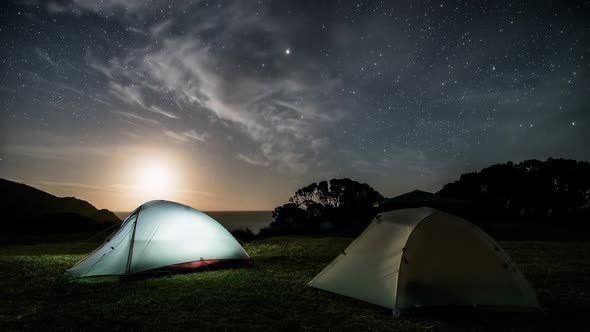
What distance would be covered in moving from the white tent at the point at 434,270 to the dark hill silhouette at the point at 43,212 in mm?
25855

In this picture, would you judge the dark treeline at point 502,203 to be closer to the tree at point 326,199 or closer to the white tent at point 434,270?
the tree at point 326,199

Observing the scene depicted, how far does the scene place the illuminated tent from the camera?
784 centimetres

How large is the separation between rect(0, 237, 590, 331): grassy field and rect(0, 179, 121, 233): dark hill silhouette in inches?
779

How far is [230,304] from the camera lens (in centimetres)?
576

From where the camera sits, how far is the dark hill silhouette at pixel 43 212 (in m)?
25.4

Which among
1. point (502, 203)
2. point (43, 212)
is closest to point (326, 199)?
point (502, 203)

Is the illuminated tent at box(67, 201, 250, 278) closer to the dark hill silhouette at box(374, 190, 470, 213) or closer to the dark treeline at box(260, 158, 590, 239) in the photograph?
the dark treeline at box(260, 158, 590, 239)

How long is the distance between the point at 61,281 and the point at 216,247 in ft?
11.4

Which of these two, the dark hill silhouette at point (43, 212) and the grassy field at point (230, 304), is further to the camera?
the dark hill silhouette at point (43, 212)

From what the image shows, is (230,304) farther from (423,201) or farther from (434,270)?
(423,201)

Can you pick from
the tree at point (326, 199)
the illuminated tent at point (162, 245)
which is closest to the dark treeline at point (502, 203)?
the tree at point (326, 199)

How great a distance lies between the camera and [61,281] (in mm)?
7453

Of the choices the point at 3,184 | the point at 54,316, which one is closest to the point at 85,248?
the point at 54,316

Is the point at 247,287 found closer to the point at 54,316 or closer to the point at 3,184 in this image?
the point at 54,316
